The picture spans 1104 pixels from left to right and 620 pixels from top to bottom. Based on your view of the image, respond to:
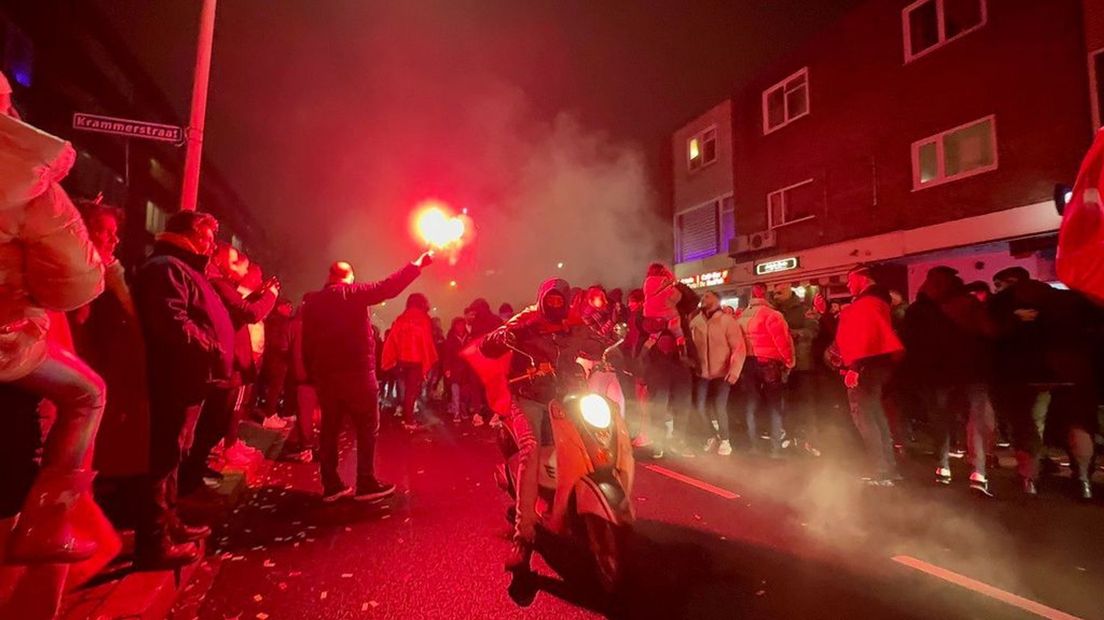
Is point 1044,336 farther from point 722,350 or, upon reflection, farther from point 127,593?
point 127,593

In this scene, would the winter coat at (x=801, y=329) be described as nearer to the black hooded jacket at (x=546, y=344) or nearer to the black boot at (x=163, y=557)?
the black hooded jacket at (x=546, y=344)

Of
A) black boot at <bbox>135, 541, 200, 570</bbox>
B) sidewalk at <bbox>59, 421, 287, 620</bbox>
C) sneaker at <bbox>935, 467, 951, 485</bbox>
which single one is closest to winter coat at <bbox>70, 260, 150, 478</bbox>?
black boot at <bbox>135, 541, 200, 570</bbox>

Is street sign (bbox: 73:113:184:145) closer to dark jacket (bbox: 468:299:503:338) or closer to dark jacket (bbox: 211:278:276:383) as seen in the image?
dark jacket (bbox: 211:278:276:383)

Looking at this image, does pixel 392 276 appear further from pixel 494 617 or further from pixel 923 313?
pixel 923 313

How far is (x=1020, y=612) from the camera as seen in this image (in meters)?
3.28

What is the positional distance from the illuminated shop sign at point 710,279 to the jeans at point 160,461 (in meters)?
22.3

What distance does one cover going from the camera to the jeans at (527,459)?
3840 millimetres

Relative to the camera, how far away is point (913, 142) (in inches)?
660

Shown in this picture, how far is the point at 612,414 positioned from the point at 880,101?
59.2ft

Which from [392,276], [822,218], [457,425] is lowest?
[457,425]

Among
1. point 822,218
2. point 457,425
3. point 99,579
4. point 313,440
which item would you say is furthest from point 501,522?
point 822,218

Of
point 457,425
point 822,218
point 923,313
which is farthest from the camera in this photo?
point 822,218

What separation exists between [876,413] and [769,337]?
1884 millimetres

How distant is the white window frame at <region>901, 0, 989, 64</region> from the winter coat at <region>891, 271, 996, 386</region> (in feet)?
41.8
